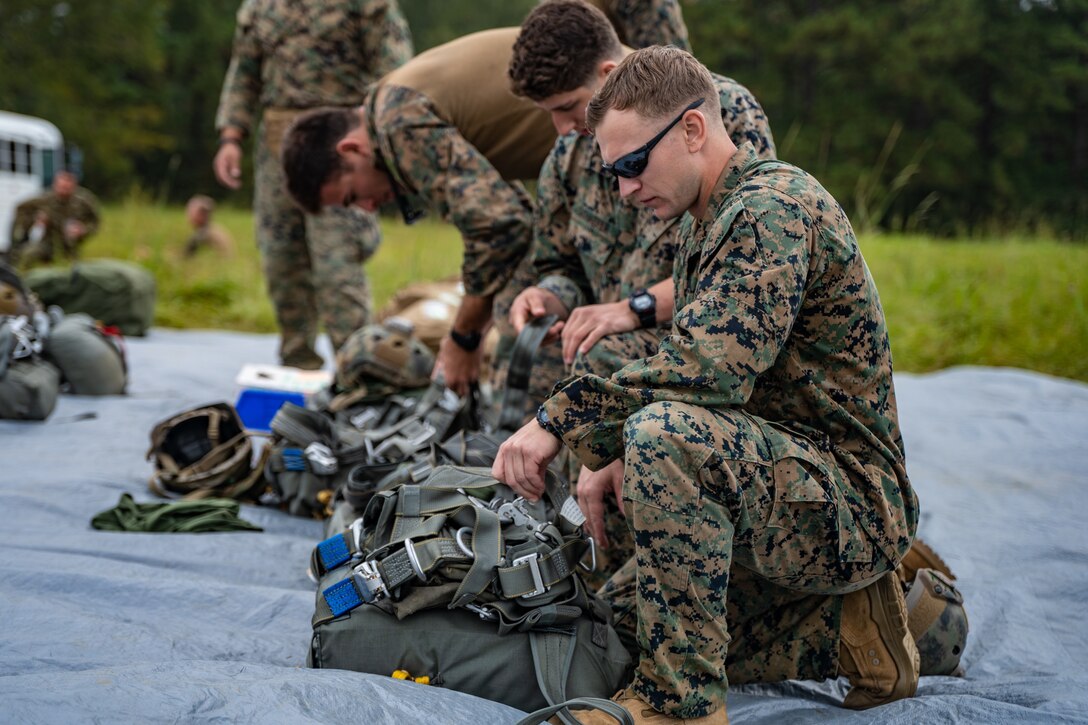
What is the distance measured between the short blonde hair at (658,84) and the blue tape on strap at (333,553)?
1.06 m

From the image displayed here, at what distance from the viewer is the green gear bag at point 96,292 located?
20.1 feet

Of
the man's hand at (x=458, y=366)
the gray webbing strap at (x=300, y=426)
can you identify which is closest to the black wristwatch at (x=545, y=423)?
the gray webbing strap at (x=300, y=426)

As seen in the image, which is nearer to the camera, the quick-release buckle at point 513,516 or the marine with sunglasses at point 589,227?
the quick-release buckle at point 513,516

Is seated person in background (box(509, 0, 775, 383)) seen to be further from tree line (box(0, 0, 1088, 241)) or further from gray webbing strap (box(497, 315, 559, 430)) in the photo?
tree line (box(0, 0, 1088, 241))

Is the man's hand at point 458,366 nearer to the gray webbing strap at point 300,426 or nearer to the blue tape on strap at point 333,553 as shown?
the gray webbing strap at point 300,426

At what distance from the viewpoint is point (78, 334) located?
4.34 metres

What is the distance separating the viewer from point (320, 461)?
3023 mm

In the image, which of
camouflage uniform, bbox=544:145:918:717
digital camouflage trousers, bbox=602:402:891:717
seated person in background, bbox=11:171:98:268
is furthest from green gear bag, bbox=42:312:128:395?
seated person in background, bbox=11:171:98:268

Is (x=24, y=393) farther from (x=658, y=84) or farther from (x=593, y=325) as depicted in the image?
(x=658, y=84)

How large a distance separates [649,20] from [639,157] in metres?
1.84

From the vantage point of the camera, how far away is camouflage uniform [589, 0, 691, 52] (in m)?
3.52

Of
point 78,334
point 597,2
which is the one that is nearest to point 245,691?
point 597,2

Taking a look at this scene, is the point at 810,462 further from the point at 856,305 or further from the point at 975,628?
the point at 975,628

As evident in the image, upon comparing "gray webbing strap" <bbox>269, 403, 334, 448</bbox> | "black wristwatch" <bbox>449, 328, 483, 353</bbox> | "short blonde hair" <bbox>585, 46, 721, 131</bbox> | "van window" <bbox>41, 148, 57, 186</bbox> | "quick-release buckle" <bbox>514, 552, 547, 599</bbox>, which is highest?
"short blonde hair" <bbox>585, 46, 721, 131</bbox>
